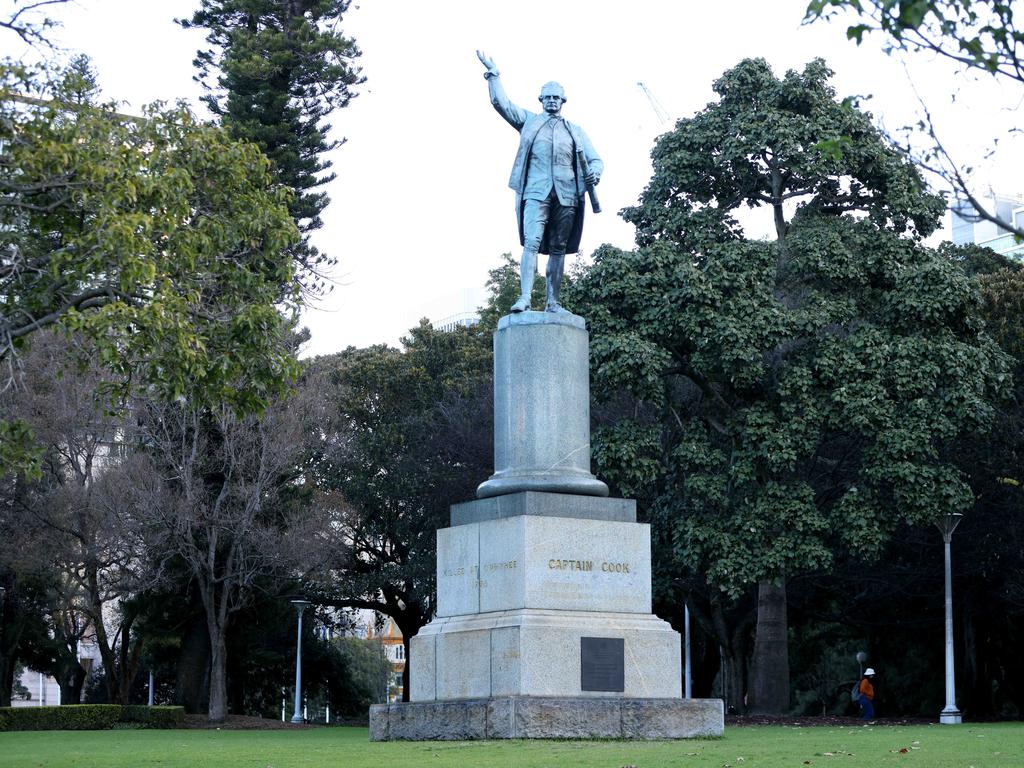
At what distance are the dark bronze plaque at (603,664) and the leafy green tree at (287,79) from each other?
22.9 meters

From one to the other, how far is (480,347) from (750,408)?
17014mm

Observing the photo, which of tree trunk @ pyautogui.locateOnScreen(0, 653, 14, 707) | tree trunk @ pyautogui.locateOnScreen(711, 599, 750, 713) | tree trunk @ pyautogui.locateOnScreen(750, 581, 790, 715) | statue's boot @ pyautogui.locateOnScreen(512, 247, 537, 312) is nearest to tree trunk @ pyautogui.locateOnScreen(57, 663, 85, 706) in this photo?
tree trunk @ pyautogui.locateOnScreen(0, 653, 14, 707)

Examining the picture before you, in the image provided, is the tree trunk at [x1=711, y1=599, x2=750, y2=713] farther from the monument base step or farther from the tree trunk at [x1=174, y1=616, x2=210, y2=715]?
the monument base step

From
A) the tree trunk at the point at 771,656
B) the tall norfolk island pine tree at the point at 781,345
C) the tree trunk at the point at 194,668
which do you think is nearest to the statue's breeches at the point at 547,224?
the tall norfolk island pine tree at the point at 781,345

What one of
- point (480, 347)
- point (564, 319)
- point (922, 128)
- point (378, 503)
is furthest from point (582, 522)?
point (480, 347)

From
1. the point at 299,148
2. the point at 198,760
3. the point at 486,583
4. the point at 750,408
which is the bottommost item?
the point at 198,760

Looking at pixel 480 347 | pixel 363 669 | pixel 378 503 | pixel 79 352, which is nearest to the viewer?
pixel 79 352

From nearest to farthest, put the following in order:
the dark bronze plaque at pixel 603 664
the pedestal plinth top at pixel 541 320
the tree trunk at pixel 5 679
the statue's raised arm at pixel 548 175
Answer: the dark bronze plaque at pixel 603 664, the pedestal plinth top at pixel 541 320, the statue's raised arm at pixel 548 175, the tree trunk at pixel 5 679

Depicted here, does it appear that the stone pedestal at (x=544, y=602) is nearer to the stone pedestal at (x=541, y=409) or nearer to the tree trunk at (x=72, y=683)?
the stone pedestal at (x=541, y=409)

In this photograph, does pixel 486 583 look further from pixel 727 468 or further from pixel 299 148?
pixel 299 148

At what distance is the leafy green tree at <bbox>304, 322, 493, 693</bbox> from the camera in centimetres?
3953

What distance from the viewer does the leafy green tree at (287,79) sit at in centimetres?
3628

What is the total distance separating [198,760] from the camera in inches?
492

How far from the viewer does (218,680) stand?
34.1 meters
